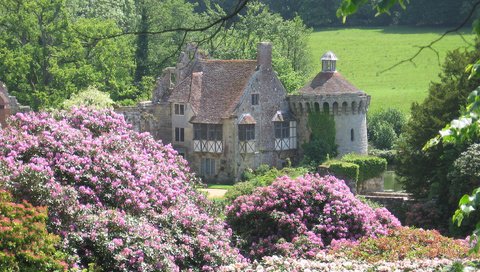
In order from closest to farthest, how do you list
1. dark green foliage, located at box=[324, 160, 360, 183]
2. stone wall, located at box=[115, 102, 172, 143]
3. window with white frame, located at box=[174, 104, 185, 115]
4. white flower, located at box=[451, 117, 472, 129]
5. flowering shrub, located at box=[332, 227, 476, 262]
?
white flower, located at box=[451, 117, 472, 129], flowering shrub, located at box=[332, 227, 476, 262], dark green foliage, located at box=[324, 160, 360, 183], stone wall, located at box=[115, 102, 172, 143], window with white frame, located at box=[174, 104, 185, 115]

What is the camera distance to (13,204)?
22.1m

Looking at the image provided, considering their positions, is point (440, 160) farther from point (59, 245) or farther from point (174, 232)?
point (59, 245)

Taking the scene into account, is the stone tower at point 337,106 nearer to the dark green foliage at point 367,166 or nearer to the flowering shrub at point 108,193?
the dark green foliage at point 367,166

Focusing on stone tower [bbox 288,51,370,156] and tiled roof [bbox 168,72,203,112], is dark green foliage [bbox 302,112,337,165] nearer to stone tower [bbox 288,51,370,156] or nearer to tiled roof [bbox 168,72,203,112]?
stone tower [bbox 288,51,370,156]

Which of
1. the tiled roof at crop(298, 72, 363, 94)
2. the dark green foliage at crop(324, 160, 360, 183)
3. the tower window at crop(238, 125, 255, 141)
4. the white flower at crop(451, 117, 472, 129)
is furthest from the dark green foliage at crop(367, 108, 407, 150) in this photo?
the white flower at crop(451, 117, 472, 129)

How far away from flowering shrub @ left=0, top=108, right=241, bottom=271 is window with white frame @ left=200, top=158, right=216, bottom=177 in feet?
126

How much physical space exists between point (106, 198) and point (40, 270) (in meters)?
3.89

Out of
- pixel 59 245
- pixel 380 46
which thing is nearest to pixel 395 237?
pixel 59 245

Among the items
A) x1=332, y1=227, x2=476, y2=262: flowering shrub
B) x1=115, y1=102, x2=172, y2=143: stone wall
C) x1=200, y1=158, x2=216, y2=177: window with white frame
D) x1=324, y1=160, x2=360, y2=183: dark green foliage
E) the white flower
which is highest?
the white flower

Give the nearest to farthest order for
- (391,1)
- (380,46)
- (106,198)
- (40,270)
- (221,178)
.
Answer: (391,1)
(40,270)
(106,198)
(221,178)
(380,46)

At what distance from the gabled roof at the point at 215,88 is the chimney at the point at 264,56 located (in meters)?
0.46

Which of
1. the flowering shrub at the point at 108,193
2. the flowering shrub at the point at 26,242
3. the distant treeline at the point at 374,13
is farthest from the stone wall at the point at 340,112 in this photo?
the flowering shrub at the point at 26,242

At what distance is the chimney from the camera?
2630 inches

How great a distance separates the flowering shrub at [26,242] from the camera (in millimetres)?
21172
